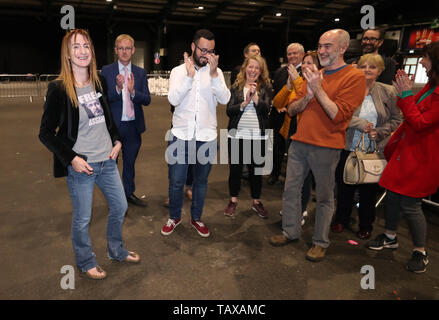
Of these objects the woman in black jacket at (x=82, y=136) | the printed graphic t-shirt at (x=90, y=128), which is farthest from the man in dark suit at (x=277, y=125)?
the printed graphic t-shirt at (x=90, y=128)

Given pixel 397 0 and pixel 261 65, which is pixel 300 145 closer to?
pixel 261 65

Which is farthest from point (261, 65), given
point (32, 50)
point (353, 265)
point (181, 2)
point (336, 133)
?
point (32, 50)

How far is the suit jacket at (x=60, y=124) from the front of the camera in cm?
226

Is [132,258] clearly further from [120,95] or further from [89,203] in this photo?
[120,95]

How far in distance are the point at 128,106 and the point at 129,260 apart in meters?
1.81

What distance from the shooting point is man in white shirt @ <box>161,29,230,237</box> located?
2.95 m

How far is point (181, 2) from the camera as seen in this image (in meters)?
21.2

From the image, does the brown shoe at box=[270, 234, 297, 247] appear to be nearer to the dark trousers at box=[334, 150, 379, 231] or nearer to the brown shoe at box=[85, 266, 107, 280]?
the dark trousers at box=[334, 150, 379, 231]

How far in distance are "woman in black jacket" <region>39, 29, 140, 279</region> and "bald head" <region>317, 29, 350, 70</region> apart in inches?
74.4

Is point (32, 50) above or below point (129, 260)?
above

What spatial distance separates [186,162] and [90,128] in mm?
1059

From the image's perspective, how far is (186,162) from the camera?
3.24 m

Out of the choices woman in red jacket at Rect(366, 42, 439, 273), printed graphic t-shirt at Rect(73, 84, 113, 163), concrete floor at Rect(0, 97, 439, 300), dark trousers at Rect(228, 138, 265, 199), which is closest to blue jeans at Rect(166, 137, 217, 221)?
concrete floor at Rect(0, 97, 439, 300)

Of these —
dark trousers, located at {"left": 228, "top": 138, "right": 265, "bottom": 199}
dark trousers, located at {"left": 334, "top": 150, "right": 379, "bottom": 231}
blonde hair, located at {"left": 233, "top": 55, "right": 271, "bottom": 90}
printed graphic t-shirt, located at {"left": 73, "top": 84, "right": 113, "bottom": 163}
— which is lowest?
dark trousers, located at {"left": 334, "top": 150, "right": 379, "bottom": 231}
